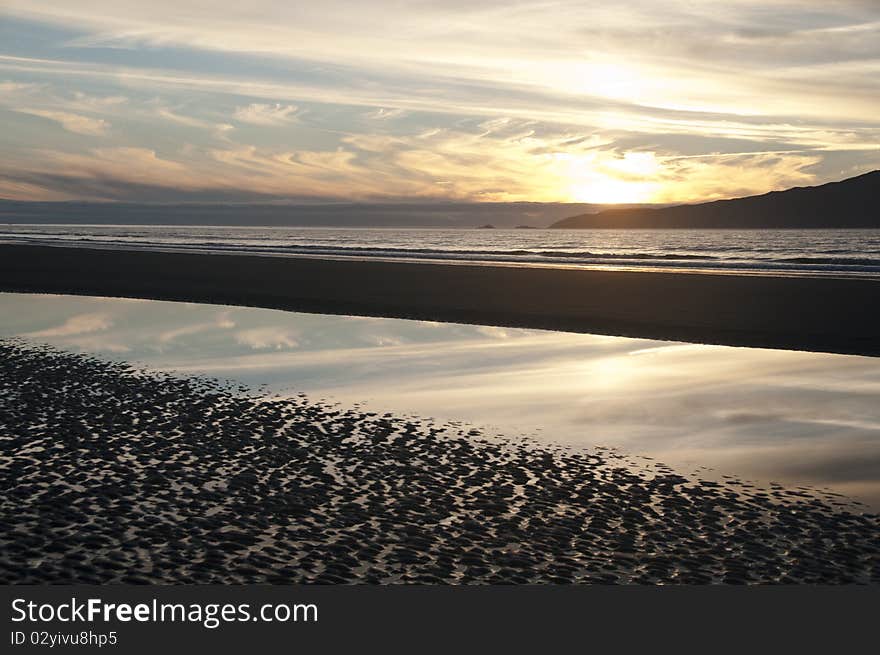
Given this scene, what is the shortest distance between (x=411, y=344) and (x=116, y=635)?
18.0 meters

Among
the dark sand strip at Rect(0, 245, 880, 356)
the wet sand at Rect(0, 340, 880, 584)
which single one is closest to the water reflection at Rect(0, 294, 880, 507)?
the wet sand at Rect(0, 340, 880, 584)

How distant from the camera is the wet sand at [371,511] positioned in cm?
880

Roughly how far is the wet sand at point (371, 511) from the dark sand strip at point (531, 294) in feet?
49.5

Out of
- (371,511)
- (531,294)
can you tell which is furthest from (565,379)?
(531,294)

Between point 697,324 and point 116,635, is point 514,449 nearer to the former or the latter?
point 116,635

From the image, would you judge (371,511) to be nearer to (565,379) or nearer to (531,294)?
(565,379)

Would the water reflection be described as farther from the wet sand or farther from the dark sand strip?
the dark sand strip

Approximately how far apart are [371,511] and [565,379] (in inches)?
377

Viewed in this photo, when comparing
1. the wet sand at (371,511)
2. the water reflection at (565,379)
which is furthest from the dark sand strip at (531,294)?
the wet sand at (371,511)

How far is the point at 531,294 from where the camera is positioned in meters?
39.3

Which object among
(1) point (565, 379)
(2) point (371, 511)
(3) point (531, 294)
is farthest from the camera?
(3) point (531, 294)

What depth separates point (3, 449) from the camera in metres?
12.9

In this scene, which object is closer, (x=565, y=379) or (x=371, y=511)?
(x=371, y=511)

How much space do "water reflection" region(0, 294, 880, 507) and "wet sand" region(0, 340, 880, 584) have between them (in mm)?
1332
